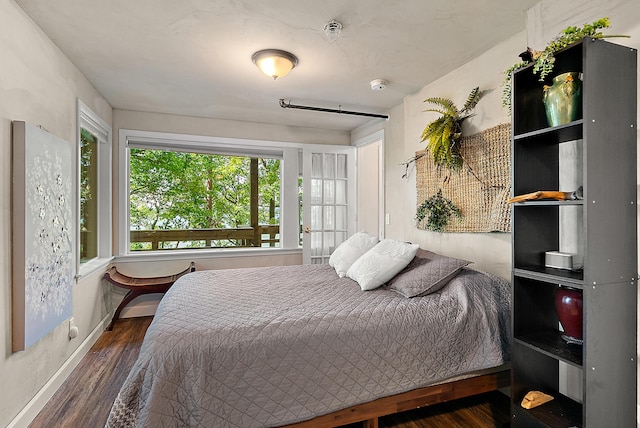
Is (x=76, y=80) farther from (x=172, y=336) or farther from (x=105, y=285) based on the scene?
(x=172, y=336)

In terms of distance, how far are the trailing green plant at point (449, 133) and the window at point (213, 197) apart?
231 centimetres

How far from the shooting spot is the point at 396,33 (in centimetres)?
220

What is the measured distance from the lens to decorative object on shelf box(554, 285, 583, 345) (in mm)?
1496

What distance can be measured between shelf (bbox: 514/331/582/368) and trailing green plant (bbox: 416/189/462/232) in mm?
1149

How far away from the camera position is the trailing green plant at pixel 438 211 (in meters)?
2.77

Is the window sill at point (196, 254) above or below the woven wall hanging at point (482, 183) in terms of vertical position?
below

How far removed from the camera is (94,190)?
357 cm

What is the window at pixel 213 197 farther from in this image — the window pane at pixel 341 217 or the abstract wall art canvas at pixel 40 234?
the abstract wall art canvas at pixel 40 234

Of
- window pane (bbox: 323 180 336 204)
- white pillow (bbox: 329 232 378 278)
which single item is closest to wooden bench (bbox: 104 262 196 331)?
white pillow (bbox: 329 232 378 278)

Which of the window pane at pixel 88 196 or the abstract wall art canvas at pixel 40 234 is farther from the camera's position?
the window pane at pixel 88 196

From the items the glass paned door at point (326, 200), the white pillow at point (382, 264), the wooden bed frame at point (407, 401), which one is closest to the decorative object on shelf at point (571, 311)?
the wooden bed frame at point (407, 401)

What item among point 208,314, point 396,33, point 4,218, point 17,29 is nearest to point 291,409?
point 208,314

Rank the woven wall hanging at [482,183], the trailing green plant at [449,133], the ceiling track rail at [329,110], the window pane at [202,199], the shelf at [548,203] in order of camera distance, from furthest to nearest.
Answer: the window pane at [202,199], the ceiling track rail at [329,110], the trailing green plant at [449,133], the woven wall hanging at [482,183], the shelf at [548,203]

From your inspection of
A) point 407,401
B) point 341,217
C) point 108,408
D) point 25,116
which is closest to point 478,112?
point 407,401
